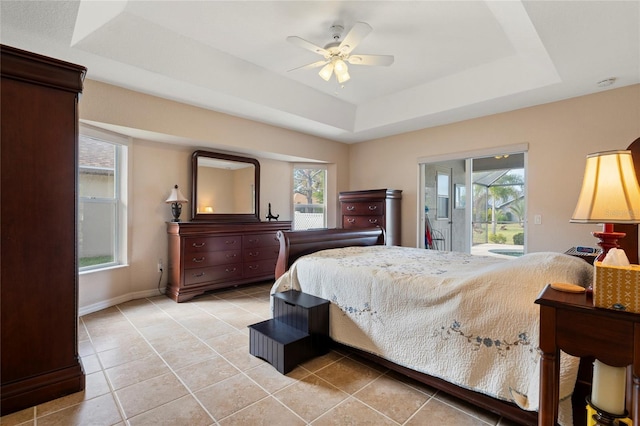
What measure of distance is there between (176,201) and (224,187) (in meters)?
0.87

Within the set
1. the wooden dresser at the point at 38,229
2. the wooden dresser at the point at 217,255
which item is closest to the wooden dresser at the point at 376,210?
the wooden dresser at the point at 217,255

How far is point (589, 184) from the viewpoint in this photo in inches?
55.4

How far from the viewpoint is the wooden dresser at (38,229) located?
170cm

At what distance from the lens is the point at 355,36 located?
2547 millimetres

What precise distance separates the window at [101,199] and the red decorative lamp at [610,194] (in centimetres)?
449

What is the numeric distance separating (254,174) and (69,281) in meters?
3.54

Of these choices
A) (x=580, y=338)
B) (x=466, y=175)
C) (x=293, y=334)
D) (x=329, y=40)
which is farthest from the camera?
(x=466, y=175)

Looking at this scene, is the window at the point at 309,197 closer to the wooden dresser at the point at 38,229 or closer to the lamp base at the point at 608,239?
the wooden dresser at the point at 38,229

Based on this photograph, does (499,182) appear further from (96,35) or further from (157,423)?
(96,35)

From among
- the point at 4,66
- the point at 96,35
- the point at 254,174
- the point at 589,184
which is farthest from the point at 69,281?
the point at 254,174

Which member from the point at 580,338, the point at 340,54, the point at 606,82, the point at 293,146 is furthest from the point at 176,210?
the point at 606,82

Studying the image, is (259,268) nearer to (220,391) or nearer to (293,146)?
(293,146)

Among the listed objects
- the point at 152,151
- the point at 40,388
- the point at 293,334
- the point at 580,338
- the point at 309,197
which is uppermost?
the point at 152,151

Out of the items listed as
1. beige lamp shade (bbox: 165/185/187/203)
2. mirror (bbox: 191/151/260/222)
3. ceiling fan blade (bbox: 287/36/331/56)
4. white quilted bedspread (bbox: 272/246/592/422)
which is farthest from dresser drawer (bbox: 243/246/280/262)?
ceiling fan blade (bbox: 287/36/331/56)
